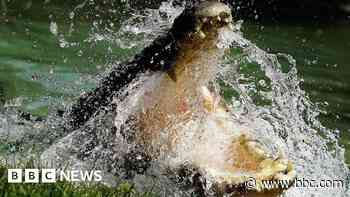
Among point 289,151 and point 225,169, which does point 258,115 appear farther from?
point 225,169

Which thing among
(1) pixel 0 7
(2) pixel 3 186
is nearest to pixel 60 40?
(1) pixel 0 7

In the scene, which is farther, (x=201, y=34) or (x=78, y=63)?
(x=78, y=63)

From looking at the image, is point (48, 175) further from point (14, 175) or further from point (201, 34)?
point (201, 34)

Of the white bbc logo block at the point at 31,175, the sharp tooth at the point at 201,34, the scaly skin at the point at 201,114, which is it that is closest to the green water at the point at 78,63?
the scaly skin at the point at 201,114

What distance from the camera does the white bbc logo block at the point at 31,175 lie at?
11.9ft

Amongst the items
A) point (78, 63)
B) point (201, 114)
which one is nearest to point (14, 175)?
point (201, 114)

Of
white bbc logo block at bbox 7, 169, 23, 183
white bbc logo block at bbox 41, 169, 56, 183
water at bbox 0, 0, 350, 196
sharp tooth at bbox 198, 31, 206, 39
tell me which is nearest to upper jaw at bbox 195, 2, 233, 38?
sharp tooth at bbox 198, 31, 206, 39

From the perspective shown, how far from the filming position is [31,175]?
12.2 ft

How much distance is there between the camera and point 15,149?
491cm

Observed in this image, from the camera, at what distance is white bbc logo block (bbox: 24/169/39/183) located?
3620 millimetres

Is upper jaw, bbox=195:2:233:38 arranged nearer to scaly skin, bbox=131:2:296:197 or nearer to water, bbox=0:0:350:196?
scaly skin, bbox=131:2:296:197

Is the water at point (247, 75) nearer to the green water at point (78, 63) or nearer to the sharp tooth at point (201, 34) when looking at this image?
the green water at point (78, 63)

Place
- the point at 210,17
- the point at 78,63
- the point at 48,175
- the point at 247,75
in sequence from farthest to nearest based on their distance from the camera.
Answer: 1. the point at 247,75
2. the point at 78,63
3. the point at 210,17
4. the point at 48,175

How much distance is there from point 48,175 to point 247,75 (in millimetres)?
5629
